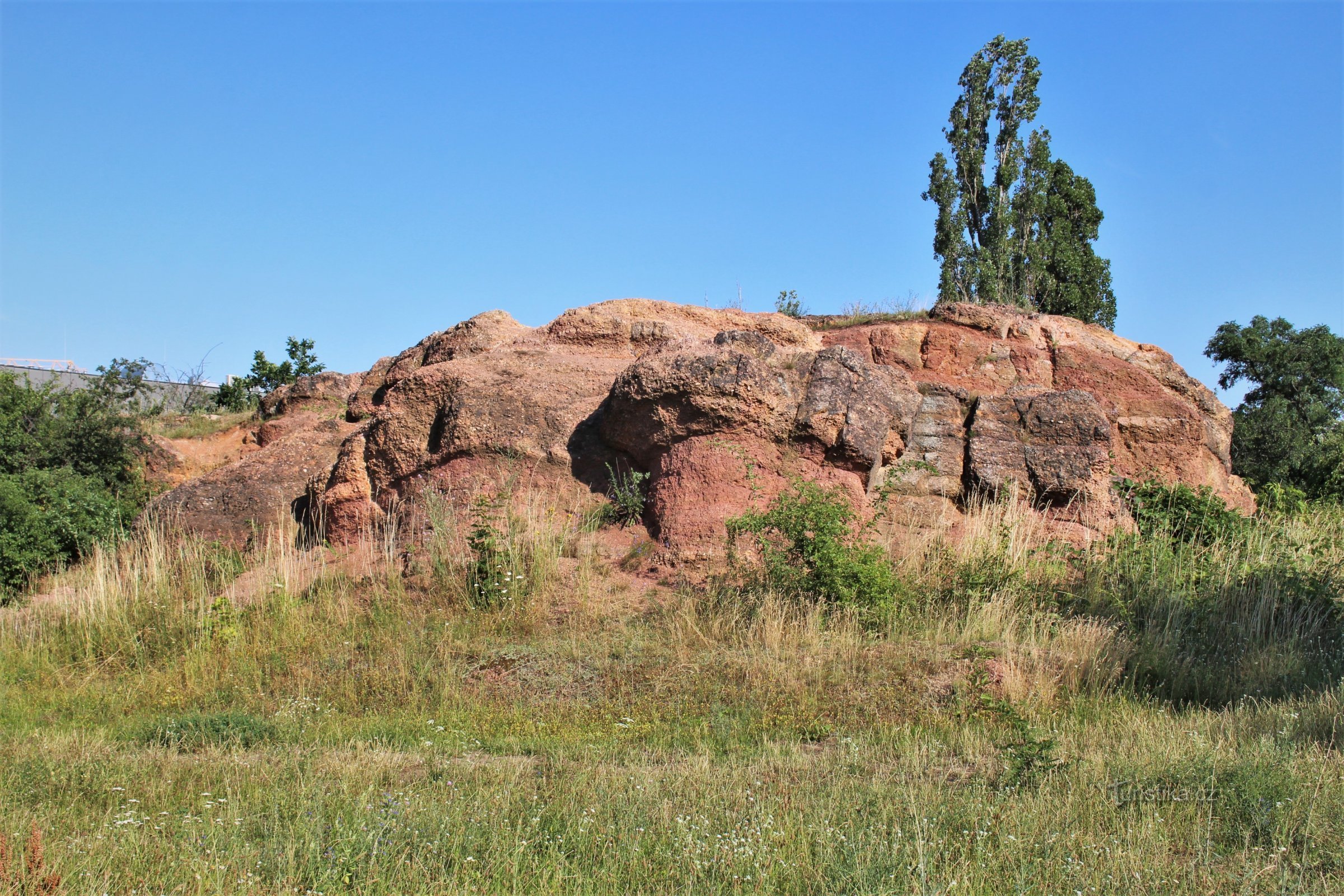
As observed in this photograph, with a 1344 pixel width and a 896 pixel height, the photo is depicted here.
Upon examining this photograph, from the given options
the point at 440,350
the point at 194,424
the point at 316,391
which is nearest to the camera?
the point at 440,350

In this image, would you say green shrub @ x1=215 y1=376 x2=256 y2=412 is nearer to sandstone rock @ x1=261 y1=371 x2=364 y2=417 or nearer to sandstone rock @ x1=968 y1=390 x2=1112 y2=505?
sandstone rock @ x1=261 y1=371 x2=364 y2=417

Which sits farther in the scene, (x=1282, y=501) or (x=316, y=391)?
(x=316, y=391)

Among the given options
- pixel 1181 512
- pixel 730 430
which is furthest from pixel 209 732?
pixel 1181 512

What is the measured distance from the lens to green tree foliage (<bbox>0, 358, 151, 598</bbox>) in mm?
11062

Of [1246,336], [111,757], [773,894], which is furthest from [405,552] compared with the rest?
[1246,336]

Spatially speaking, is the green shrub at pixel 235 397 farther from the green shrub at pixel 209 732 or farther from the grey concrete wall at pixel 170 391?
the green shrub at pixel 209 732

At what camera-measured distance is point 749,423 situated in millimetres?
9586

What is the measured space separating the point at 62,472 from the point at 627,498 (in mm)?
7581

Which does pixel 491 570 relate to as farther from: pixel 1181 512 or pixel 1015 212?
pixel 1015 212

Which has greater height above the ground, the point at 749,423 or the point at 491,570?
the point at 749,423

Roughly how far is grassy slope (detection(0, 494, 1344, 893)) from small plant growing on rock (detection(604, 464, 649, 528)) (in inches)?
22.2

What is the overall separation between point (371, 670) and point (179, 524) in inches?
181

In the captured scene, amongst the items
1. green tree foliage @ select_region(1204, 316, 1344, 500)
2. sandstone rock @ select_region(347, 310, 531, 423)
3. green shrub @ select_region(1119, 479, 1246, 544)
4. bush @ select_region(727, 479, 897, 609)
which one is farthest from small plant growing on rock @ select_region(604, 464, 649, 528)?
green tree foliage @ select_region(1204, 316, 1344, 500)

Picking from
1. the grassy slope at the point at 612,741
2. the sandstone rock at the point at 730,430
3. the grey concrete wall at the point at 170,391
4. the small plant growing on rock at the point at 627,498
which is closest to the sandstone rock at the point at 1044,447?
the grassy slope at the point at 612,741
